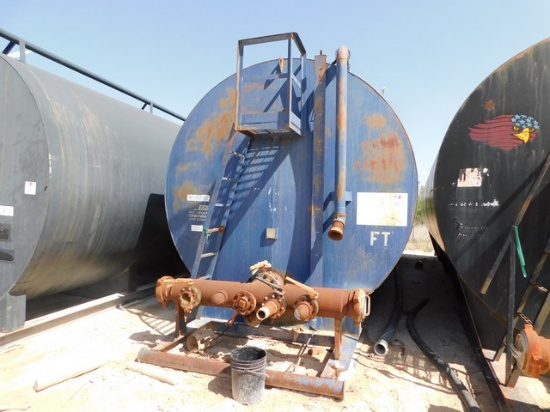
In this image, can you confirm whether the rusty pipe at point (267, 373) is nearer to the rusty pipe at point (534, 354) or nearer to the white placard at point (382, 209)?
the rusty pipe at point (534, 354)

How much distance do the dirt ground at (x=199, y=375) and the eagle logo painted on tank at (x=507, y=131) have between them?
2.08 meters

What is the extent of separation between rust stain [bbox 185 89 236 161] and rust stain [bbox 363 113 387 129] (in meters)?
1.46

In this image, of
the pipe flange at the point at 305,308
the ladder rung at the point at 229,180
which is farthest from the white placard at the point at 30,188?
the pipe flange at the point at 305,308

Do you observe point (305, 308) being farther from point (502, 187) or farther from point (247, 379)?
point (502, 187)

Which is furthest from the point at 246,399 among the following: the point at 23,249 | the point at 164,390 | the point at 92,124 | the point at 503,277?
the point at 92,124

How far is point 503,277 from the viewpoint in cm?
352

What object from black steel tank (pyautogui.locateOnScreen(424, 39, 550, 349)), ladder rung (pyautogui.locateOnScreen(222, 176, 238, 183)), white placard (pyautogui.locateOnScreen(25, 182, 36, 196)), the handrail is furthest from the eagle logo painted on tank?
the handrail

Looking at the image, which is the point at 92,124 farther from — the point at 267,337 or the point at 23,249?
the point at 267,337

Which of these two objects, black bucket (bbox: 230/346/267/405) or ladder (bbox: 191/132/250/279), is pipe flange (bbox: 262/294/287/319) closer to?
black bucket (bbox: 230/346/267/405)

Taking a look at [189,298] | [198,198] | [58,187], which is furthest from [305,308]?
[58,187]

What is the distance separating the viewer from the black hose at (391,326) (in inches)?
150

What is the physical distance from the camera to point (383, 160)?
383 centimetres

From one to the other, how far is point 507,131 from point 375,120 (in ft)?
3.79

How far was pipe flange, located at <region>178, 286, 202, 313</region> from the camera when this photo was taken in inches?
136
